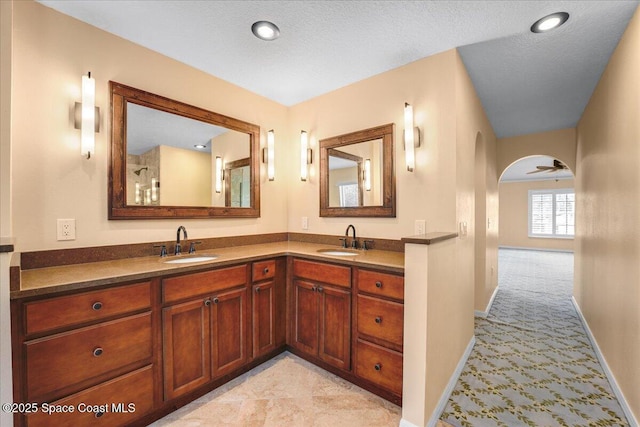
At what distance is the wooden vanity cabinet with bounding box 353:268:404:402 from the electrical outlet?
6.15 feet

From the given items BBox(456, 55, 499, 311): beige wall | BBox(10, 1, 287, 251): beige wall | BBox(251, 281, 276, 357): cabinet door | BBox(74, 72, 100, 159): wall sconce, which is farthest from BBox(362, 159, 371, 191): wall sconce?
BBox(74, 72, 100, 159): wall sconce

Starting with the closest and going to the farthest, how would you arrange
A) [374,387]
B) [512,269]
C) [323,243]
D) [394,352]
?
[394,352], [374,387], [323,243], [512,269]

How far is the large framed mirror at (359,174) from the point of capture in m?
2.40

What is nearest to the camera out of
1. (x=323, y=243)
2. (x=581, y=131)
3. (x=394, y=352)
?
(x=394, y=352)

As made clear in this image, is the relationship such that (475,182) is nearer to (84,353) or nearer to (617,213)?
(617,213)

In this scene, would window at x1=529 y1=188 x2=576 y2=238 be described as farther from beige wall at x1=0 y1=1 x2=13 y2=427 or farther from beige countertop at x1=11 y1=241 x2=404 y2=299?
beige wall at x1=0 y1=1 x2=13 y2=427

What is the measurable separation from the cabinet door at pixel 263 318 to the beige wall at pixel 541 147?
13.4ft

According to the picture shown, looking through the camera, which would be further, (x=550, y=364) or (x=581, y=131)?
(x=581, y=131)

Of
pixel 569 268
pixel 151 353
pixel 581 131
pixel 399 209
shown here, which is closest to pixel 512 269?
pixel 569 268

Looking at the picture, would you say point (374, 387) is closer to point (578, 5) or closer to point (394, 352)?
point (394, 352)

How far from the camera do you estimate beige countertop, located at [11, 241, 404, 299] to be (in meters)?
1.28

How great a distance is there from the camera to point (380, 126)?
2.45 metres

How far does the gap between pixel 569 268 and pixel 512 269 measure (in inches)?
56.6

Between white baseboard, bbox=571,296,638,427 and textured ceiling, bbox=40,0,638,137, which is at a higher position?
textured ceiling, bbox=40,0,638,137
